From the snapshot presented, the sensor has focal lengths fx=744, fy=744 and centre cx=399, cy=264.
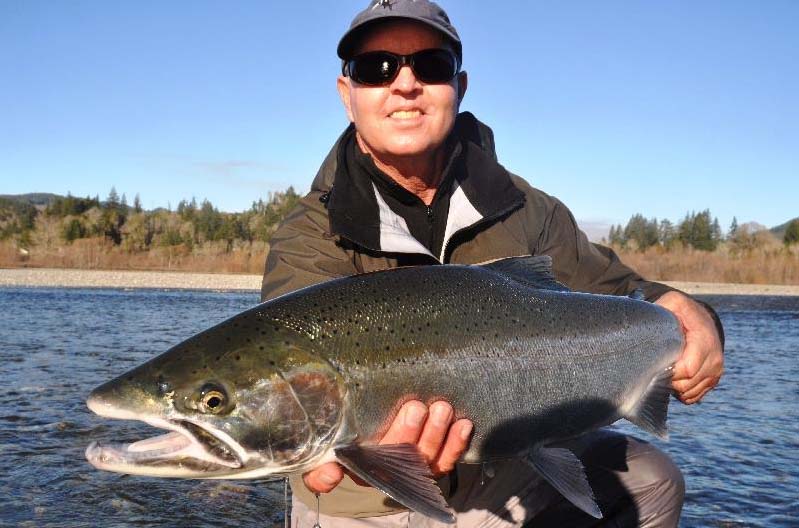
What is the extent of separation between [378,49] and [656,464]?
226 centimetres

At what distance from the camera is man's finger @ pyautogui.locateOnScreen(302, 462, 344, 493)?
2389mm

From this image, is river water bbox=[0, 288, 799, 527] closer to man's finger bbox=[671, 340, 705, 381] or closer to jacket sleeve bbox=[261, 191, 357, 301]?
jacket sleeve bbox=[261, 191, 357, 301]

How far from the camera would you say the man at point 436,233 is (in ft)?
10.3

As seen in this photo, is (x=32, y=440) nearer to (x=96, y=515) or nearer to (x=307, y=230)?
(x=96, y=515)

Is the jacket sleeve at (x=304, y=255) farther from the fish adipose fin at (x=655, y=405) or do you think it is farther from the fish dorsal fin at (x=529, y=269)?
the fish adipose fin at (x=655, y=405)

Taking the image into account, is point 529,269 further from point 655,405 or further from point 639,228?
point 639,228

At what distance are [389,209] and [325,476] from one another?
4.37 feet

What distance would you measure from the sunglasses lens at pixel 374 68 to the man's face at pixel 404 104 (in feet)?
0.10

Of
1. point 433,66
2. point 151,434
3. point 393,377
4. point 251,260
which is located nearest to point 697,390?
point 393,377

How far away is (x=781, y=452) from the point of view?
7797mm

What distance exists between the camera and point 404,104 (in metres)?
3.23

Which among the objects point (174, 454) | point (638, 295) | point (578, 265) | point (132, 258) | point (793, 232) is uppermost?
point (793, 232)

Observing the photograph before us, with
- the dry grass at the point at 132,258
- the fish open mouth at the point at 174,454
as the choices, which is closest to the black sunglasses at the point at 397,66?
the fish open mouth at the point at 174,454

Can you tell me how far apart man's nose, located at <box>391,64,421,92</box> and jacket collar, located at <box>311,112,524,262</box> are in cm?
44
